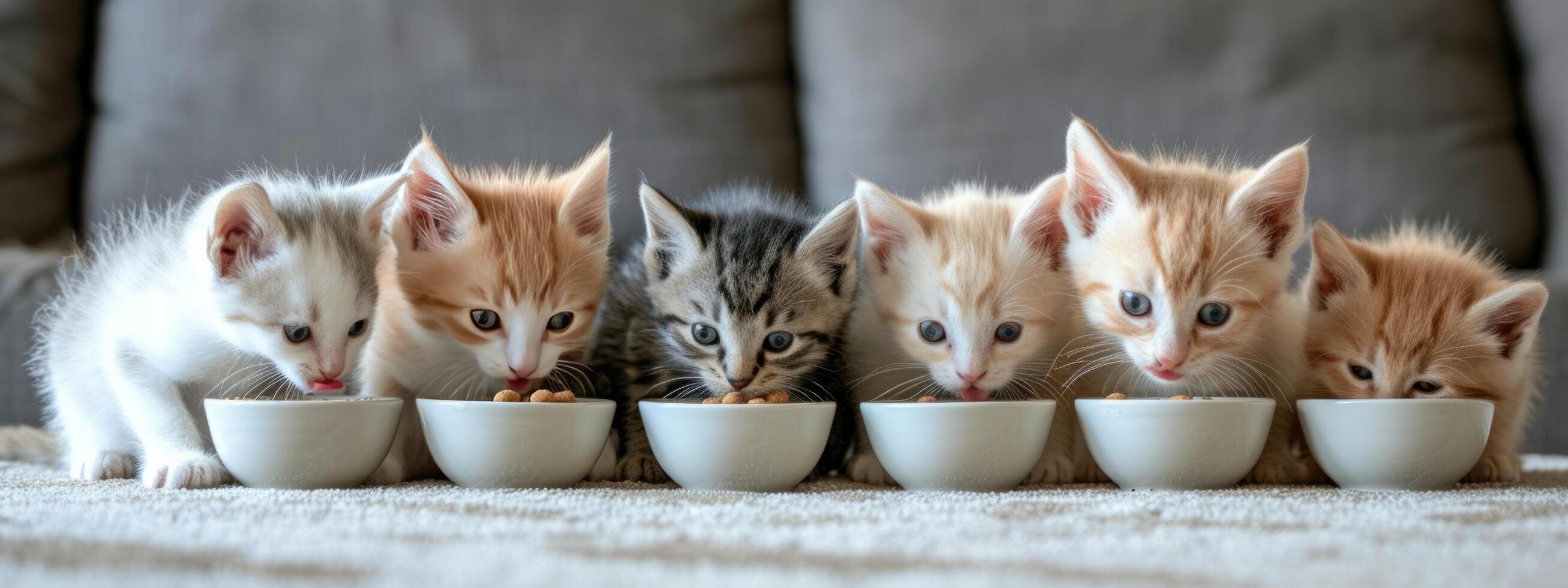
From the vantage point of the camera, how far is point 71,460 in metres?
1.42

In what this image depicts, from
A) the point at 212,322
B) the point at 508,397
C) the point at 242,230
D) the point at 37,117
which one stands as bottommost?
the point at 508,397

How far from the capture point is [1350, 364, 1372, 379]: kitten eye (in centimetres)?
130

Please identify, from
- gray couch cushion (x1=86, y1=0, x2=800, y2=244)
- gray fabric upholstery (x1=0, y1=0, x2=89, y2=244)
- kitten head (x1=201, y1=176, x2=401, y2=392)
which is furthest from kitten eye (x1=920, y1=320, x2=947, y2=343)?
gray fabric upholstery (x1=0, y1=0, x2=89, y2=244)

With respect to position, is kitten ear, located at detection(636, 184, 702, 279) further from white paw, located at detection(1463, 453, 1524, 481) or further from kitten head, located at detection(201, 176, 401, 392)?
white paw, located at detection(1463, 453, 1524, 481)

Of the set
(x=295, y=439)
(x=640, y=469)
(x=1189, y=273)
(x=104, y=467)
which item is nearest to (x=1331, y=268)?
(x=1189, y=273)

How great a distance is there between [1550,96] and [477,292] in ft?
7.04

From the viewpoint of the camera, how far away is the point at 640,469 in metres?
1.33

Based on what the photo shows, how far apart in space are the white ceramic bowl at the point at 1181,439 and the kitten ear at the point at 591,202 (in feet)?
2.43

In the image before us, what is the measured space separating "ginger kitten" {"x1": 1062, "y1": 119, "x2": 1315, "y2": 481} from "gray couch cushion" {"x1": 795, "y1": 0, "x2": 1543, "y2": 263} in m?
0.73

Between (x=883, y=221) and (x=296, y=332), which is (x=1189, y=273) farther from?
(x=296, y=332)

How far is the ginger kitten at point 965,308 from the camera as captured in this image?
1.32 m

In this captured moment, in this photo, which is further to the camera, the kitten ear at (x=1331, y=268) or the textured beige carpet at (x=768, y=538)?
the kitten ear at (x=1331, y=268)

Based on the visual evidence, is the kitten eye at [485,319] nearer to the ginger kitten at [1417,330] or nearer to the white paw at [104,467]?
the white paw at [104,467]

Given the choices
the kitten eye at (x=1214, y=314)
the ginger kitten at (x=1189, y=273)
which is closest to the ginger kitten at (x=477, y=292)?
the ginger kitten at (x=1189, y=273)
